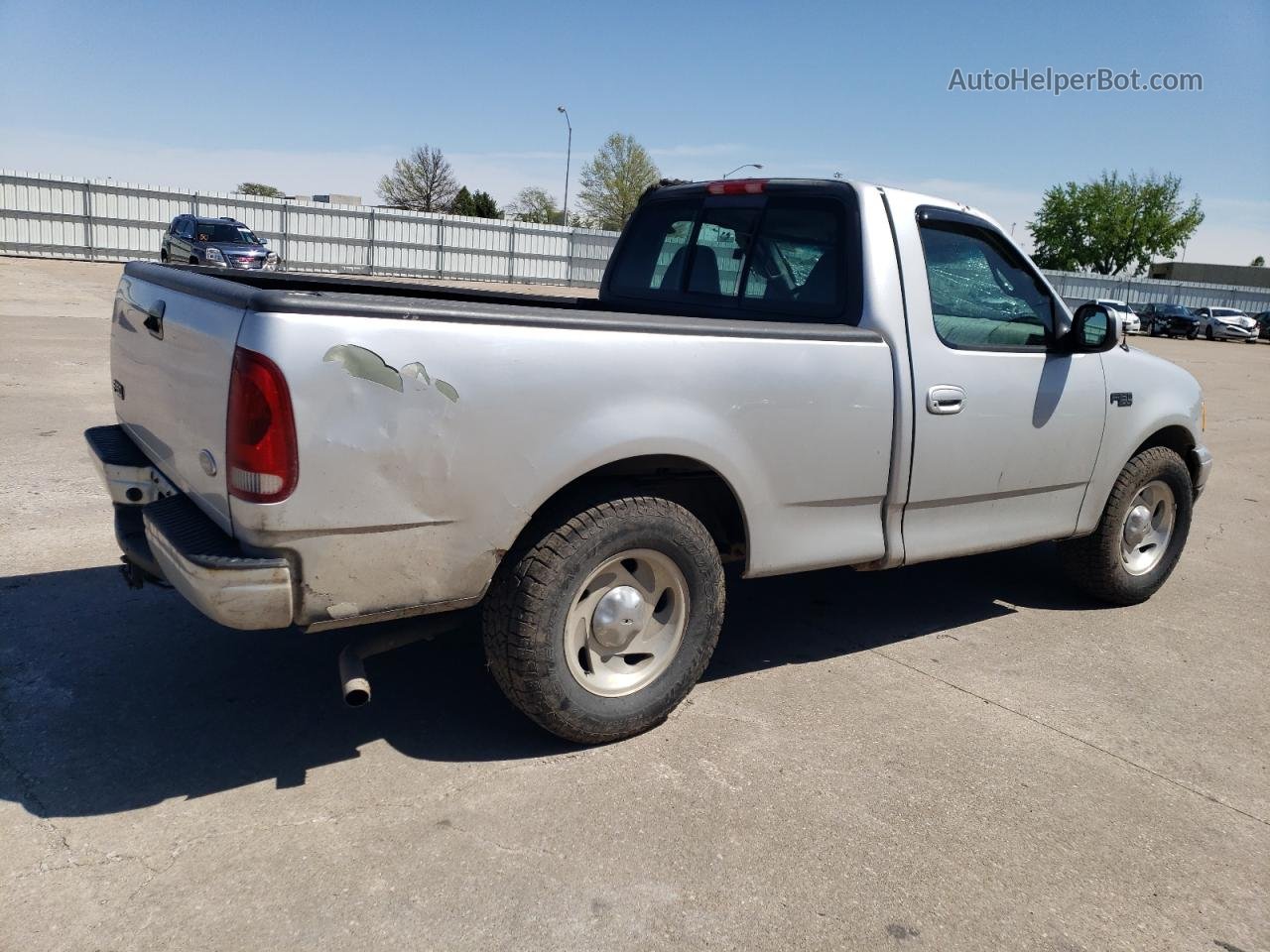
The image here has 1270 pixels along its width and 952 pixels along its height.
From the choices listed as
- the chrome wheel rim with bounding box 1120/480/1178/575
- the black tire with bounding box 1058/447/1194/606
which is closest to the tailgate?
the black tire with bounding box 1058/447/1194/606

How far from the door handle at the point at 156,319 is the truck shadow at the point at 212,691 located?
1.25 metres

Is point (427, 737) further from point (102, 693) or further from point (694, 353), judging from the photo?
point (694, 353)

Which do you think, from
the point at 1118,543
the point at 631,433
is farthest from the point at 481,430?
the point at 1118,543

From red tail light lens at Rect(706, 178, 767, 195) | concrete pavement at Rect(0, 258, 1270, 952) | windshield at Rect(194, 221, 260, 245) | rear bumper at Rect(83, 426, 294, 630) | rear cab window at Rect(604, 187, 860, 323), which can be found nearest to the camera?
concrete pavement at Rect(0, 258, 1270, 952)

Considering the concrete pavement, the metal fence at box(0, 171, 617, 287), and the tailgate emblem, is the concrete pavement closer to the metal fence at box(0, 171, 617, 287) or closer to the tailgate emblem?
the tailgate emblem

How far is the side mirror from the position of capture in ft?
15.2

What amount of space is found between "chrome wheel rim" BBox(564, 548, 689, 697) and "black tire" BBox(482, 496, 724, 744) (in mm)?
29

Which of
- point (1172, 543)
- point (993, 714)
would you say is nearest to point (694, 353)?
point (993, 714)

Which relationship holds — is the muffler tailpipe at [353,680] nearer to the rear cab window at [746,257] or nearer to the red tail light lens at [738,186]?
the rear cab window at [746,257]

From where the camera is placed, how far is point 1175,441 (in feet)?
18.0

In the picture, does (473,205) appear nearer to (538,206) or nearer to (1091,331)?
(538,206)

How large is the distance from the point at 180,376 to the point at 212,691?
48.7 inches

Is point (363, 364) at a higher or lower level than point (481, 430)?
higher

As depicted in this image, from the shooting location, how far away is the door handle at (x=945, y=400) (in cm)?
406
